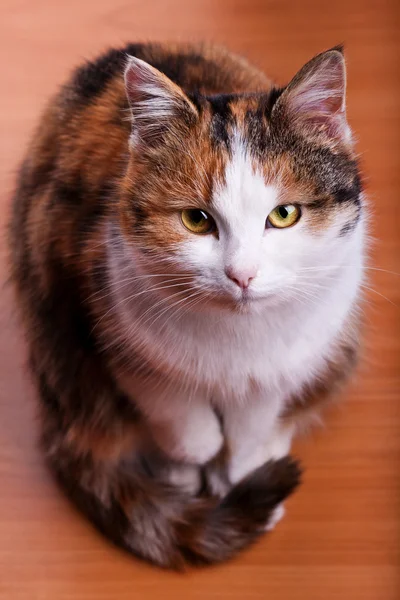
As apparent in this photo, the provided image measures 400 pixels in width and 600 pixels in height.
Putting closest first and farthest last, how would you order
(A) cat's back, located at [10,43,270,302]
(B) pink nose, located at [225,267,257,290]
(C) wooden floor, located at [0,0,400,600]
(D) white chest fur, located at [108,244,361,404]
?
(B) pink nose, located at [225,267,257,290] → (D) white chest fur, located at [108,244,361,404] → (A) cat's back, located at [10,43,270,302] → (C) wooden floor, located at [0,0,400,600]

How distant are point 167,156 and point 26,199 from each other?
36 cm

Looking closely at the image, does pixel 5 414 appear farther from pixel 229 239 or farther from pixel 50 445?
pixel 229 239

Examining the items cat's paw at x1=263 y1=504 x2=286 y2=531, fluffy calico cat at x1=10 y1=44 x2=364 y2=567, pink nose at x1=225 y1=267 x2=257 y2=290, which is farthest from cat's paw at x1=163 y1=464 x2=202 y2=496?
pink nose at x1=225 y1=267 x2=257 y2=290

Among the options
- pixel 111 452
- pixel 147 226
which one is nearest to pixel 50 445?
pixel 111 452

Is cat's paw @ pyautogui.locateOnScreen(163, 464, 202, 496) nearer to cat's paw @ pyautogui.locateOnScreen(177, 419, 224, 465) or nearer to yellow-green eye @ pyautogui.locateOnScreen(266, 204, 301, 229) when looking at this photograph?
cat's paw @ pyautogui.locateOnScreen(177, 419, 224, 465)

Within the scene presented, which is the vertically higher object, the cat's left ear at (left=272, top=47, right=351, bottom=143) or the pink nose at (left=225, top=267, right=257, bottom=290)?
the cat's left ear at (left=272, top=47, right=351, bottom=143)

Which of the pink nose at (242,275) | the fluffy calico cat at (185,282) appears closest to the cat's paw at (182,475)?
the fluffy calico cat at (185,282)

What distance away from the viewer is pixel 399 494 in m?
1.23

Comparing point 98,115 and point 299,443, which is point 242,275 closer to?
point 98,115

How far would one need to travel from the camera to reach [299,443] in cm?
125

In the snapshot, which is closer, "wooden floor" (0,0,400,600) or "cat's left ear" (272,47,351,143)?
"cat's left ear" (272,47,351,143)

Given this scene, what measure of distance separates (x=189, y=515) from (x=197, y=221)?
472mm

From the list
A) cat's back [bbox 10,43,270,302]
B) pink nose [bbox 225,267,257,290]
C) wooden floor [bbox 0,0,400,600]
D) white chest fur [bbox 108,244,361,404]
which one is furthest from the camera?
wooden floor [bbox 0,0,400,600]

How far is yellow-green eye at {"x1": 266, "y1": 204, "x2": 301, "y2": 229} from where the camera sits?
2.70 feet
